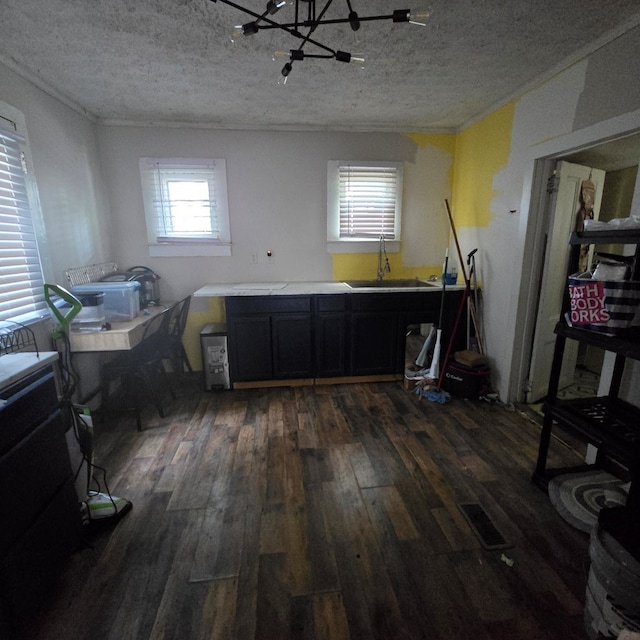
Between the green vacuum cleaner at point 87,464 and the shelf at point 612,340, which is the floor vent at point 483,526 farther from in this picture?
the green vacuum cleaner at point 87,464

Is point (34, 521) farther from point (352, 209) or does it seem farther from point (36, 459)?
point (352, 209)

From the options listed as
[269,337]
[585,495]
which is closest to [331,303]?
[269,337]

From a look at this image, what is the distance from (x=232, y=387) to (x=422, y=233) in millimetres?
2537

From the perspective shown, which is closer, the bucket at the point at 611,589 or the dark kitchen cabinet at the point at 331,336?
the bucket at the point at 611,589

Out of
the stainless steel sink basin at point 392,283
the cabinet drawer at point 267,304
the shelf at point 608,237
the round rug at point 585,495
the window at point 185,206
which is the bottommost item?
the round rug at point 585,495

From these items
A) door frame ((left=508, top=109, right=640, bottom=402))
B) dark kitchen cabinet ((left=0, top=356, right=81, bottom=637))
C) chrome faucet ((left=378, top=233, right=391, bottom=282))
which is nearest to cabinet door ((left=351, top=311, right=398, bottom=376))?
chrome faucet ((left=378, top=233, right=391, bottom=282))

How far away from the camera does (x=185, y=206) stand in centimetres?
331

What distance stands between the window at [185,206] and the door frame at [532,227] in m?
2.63

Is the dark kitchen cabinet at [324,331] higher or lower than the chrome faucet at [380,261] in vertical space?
lower

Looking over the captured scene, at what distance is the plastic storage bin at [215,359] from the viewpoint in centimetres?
307

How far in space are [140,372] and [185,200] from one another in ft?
5.74

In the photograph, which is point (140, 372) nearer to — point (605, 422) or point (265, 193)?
point (265, 193)

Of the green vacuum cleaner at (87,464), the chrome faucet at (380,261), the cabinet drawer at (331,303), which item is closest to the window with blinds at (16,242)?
the green vacuum cleaner at (87,464)

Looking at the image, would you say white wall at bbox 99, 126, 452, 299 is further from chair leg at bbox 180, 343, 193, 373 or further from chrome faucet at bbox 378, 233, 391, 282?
chair leg at bbox 180, 343, 193, 373
